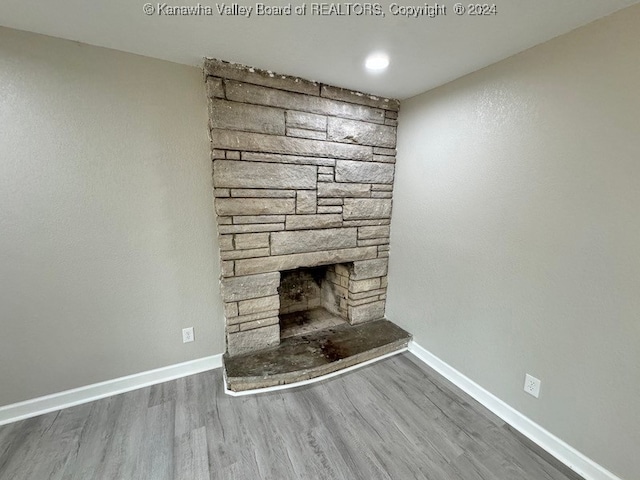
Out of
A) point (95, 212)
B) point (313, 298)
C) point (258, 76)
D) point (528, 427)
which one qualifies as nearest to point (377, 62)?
point (258, 76)

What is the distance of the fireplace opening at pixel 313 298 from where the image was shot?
2596 millimetres

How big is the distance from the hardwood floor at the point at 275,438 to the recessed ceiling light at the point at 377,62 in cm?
218

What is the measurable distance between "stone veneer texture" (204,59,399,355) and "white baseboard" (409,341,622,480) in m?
0.95

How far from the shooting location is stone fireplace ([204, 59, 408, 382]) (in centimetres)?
178

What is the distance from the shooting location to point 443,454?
56.8 inches

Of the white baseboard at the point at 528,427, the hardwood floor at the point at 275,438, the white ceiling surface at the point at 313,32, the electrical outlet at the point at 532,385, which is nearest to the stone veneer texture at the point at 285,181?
the white ceiling surface at the point at 313,32

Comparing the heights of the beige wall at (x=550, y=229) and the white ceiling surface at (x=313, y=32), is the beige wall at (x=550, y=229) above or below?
below

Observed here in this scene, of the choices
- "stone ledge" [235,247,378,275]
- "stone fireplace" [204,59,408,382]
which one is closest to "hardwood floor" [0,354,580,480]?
"stone fireplace" [204,59,408,382]

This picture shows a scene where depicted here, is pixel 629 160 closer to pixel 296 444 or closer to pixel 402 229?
pixel 402 229

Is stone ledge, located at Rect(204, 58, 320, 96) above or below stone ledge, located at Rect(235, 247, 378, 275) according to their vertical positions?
above

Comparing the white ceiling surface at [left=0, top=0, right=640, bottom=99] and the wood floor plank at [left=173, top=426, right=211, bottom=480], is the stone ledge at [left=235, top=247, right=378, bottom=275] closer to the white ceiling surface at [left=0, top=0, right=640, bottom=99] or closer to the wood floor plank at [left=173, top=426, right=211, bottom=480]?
the wood floor plank at [left=173, top=426, right=211, bottom=480]

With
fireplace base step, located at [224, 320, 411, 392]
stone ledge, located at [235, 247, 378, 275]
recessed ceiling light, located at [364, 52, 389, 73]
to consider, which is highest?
recessed ceiling light, located at [364, 52, 389, 73]

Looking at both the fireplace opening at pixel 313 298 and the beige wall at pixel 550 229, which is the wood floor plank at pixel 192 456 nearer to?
the fireplace opening at pixel 313 298

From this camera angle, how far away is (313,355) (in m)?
2.09
